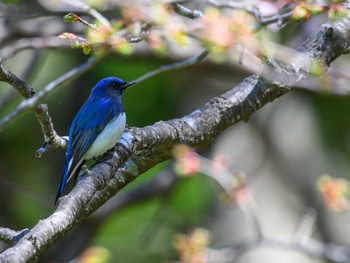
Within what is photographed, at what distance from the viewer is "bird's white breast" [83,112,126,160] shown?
4430 millimetres

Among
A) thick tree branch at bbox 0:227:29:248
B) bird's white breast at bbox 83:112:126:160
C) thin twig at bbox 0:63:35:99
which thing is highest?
thin twig at bbox 0:63:35:99

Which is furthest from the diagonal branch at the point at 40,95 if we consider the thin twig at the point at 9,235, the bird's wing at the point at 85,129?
the bird's wing at the point at 85,129

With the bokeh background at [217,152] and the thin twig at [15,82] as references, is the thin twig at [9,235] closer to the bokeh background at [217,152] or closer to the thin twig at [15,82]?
the thin twig at [15,82]

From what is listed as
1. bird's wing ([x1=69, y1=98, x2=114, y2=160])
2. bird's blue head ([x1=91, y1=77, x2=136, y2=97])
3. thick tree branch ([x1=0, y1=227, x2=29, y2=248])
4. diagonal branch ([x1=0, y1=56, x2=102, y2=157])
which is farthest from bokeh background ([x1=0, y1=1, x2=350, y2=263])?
thick tree branch ([x1=0, y1=227, x2=29, y2=248])

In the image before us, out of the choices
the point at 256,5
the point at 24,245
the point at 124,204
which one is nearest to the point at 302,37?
the point at 124,204

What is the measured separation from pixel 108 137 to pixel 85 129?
792 millimetres

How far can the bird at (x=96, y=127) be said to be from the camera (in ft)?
15.6

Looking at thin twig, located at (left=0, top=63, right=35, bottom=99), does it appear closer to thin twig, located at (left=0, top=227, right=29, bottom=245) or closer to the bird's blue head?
thin twig, located at (left=0, top=227, right=29, bottom=245)

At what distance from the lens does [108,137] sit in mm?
4609

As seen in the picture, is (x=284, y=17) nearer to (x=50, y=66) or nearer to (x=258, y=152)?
(x=258, y=152)

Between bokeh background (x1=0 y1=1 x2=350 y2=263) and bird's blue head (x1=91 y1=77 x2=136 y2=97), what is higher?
bird's blue head (x1=91 y1=77 x2=136 y2=97)

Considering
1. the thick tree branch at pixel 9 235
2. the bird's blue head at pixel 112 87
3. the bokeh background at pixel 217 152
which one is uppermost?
the thick tree branch at pixel 9 235

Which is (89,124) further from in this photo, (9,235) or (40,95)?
(40,95)

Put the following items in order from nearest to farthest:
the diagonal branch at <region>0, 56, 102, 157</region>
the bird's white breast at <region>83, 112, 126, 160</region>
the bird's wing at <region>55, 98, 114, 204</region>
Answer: the diagonal branch at <region>0, 56, 102, 157</region> < the bird's white breast at <region>83, 112, 126, 160</region> < the bird's wing at <region>55, 98, 114, 204</region>
